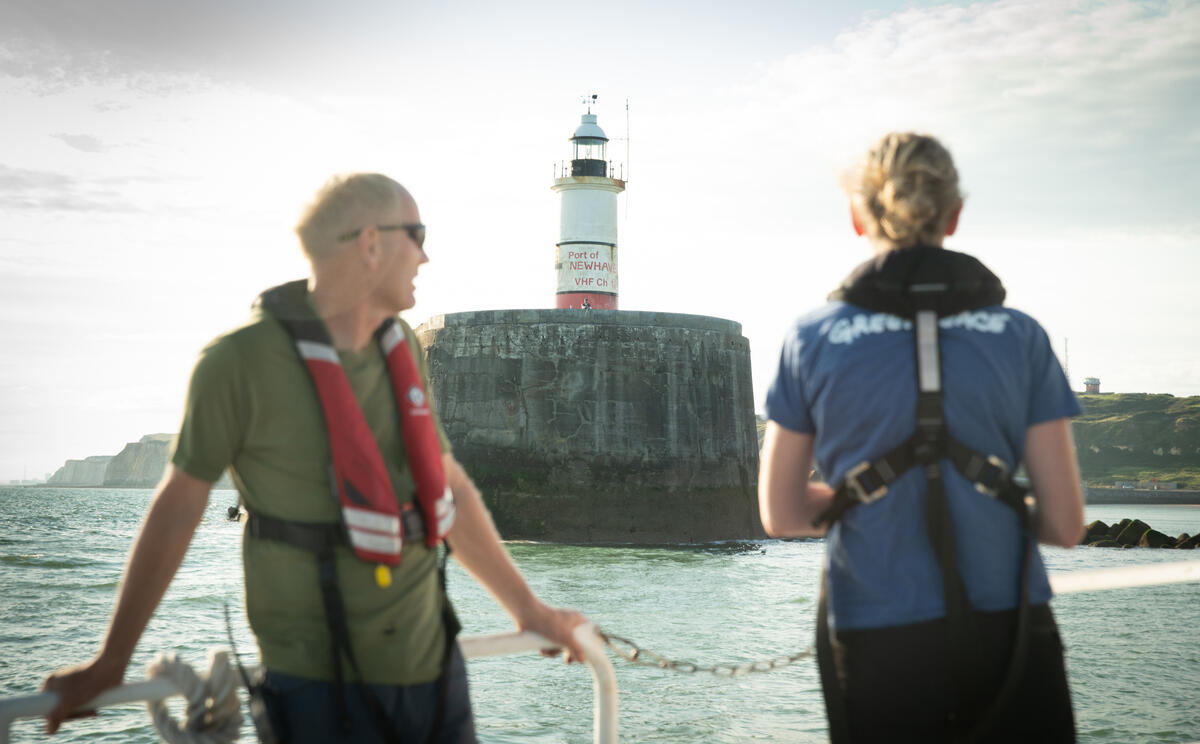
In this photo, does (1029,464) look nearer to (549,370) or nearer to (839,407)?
(839,407)

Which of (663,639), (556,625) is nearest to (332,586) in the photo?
(556,625)

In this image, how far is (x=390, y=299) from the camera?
76.3 inches

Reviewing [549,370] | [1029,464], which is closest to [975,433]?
[1029,464]

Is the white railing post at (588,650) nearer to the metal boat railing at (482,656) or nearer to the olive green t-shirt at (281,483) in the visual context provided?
the metal boat railing at (482,656)

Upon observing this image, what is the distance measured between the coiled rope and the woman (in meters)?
1.03

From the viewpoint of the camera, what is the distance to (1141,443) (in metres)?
108

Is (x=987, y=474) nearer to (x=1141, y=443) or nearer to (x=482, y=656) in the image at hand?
(x=482, y=656)

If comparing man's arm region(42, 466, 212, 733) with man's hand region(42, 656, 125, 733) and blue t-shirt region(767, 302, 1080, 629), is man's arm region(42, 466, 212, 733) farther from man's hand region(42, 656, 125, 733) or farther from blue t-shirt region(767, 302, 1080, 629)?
blue t-shirt region(767, 302, 1080, 629)

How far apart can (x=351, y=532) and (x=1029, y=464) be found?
3.64ft

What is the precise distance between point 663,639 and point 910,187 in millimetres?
11379

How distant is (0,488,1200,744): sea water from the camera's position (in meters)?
8.91

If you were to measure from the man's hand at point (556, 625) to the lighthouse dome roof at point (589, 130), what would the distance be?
28.9m

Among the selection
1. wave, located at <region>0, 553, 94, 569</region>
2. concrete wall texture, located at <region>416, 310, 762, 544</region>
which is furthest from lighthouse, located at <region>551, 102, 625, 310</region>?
wave, located at <region>0, 553, 94, 569</region>

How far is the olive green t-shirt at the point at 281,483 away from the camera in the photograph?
177 centimetres
